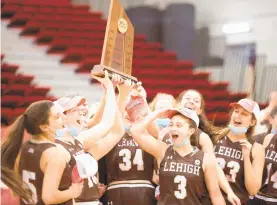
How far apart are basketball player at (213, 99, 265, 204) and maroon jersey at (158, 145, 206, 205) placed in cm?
56

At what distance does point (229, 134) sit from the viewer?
4.34m

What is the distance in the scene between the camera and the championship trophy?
12.0ft

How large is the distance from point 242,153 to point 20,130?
188cm

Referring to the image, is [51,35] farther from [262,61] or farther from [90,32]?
[262,61]

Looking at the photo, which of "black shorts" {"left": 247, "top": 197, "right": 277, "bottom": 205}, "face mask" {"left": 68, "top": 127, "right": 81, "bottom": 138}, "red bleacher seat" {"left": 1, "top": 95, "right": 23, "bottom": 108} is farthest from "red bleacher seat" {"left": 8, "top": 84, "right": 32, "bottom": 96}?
"face mask" {"left": 68, "top": 127, "right": 81, "bottom": 138}

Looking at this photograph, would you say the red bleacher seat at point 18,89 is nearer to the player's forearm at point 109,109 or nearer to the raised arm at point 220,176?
the raised arm at point 220,176

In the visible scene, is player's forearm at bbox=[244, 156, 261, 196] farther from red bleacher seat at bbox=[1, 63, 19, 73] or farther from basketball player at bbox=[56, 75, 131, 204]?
red bleacher seat at bbox=[1, 63, 19, 73]

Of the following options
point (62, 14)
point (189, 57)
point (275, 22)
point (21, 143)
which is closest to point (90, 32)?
point (62, 14)

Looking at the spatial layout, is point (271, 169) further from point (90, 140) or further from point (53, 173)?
point (53, 173)

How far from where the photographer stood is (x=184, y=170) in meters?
3.64

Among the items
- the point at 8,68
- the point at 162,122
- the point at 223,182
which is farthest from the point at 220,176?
the point at 8,68

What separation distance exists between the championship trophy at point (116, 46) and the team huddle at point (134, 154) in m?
0.10

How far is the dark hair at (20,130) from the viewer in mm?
→ 2969

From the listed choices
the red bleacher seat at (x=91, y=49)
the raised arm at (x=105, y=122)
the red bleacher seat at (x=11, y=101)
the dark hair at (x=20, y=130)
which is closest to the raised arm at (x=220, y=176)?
the raised arm at (x=105, y=122)
